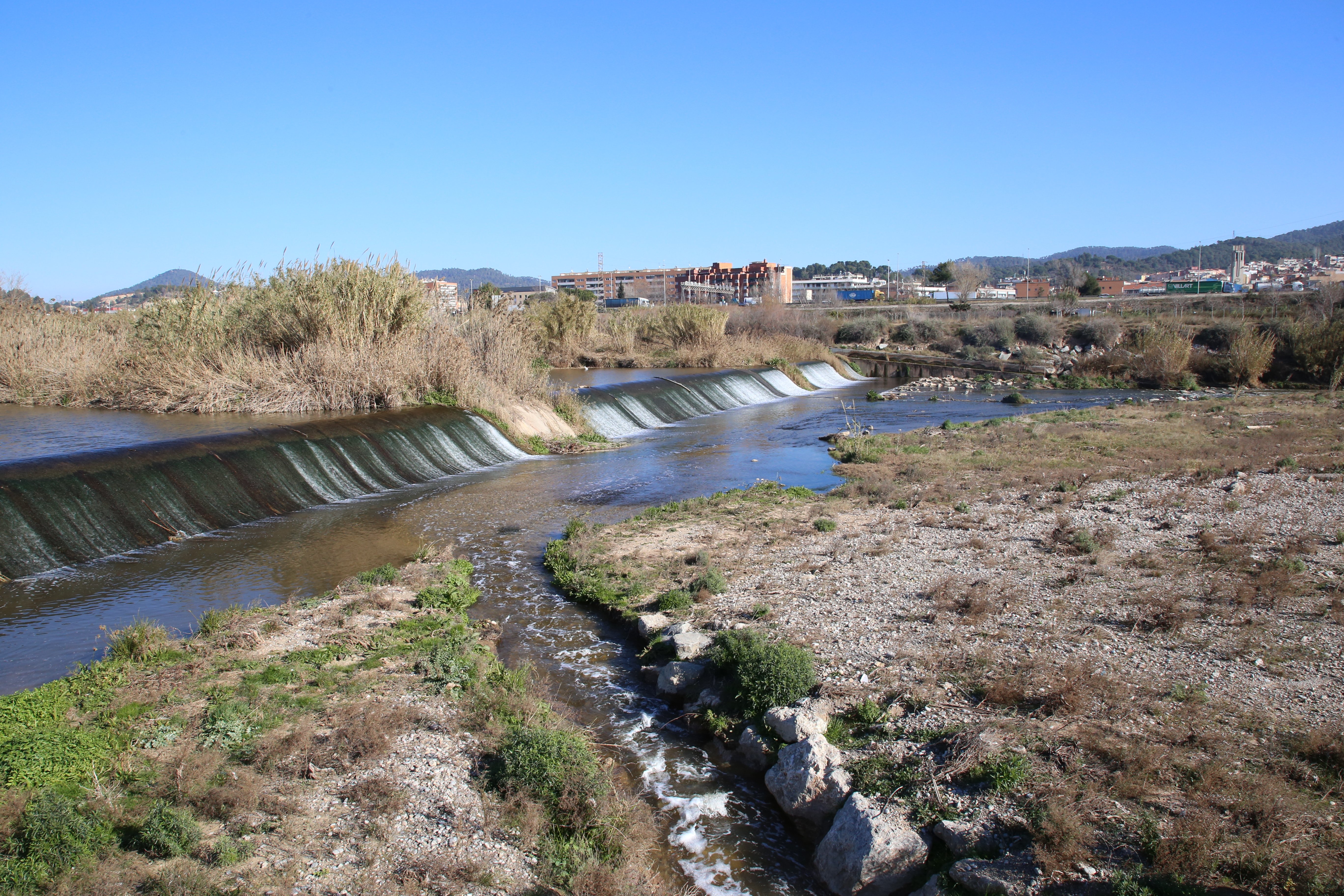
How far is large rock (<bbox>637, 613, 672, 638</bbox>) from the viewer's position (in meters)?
8.05

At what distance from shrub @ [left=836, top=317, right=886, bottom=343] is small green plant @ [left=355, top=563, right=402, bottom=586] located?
46.5 m

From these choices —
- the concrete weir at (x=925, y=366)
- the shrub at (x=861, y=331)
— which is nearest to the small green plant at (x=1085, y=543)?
the concrete weir at (x=925, y=366)

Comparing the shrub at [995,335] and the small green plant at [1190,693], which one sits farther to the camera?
the shrub at [995,335]

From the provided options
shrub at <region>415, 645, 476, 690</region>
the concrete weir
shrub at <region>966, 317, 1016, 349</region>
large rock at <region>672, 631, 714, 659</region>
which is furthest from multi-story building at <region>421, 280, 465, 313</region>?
shrub at <region>966, 317, 1016, 349</region>

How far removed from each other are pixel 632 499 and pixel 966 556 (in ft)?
19.9

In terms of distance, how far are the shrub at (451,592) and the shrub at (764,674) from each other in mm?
3246

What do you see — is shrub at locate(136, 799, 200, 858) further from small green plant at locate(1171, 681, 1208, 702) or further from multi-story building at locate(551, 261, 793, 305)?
multi-story building at locate(551, 261, 793, 305)

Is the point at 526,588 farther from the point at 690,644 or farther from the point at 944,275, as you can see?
the point at 944,275

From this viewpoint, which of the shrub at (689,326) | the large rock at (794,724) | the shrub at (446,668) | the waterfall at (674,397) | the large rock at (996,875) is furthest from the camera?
the shrub at (689,326)

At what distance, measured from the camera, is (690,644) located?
24.4 feet

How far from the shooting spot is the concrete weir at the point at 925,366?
41.2 m

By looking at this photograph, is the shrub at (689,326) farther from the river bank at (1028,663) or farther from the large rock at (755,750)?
the large rock at (755,750)

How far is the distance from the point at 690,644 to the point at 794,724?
5.31 ft

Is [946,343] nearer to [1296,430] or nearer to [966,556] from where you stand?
[1296,430]
